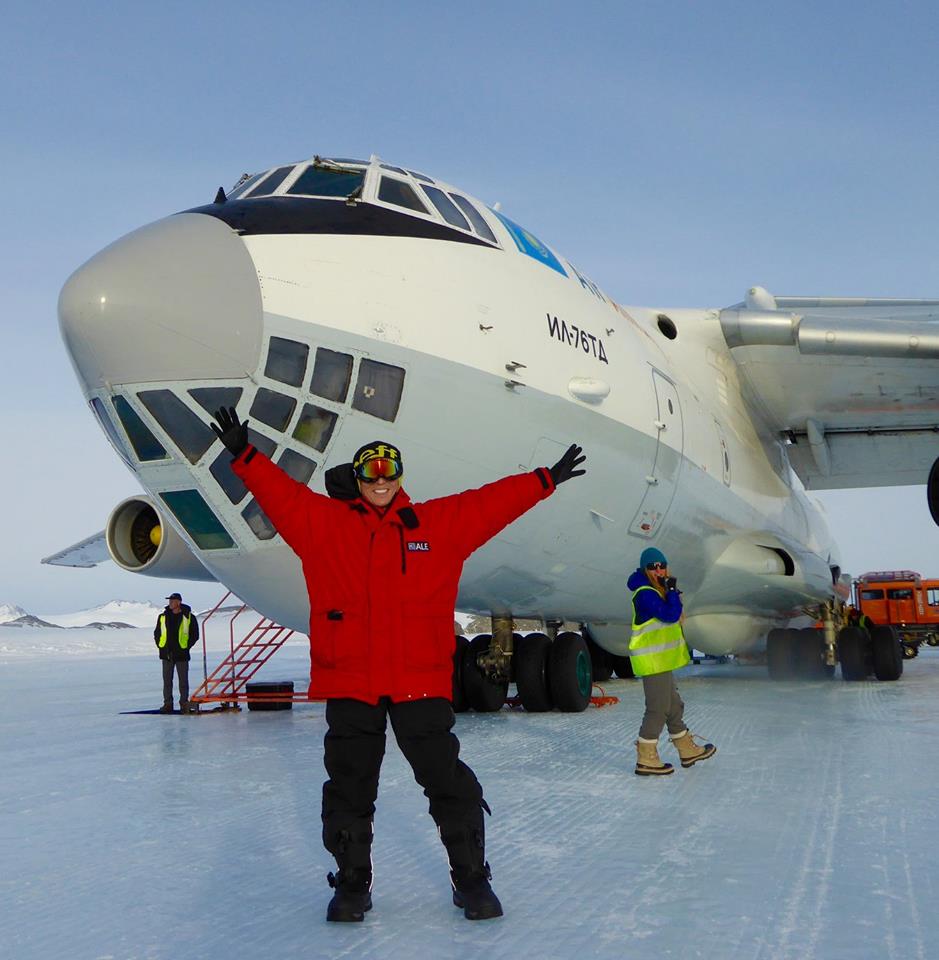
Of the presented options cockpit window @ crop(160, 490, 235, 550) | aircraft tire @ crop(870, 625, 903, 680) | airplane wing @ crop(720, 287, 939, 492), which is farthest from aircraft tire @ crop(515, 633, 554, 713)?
aircraft tire @ crop(870, 625, 903, 680)

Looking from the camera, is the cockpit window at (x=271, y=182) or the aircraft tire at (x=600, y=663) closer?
the cockpit window at (x=271, y=182)

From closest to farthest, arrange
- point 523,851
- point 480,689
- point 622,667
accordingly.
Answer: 1. point 523,851
2. point 480,689
3. point 622,667

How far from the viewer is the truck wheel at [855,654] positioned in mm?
12234

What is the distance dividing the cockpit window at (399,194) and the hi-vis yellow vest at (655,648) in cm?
269

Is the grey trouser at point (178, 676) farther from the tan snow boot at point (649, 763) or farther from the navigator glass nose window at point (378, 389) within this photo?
the tan snow boot at point (649, 763)

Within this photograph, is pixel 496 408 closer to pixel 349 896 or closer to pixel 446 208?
pixel 446 208

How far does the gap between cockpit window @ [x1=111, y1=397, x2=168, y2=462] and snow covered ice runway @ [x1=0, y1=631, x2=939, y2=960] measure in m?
1.75

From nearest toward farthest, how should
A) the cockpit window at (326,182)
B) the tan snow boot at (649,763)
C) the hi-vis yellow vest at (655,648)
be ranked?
1. the tan snow boot at (649,763)
2. the hi-vis yellow vest at (655,648)
3. the cockpit window at (326,182)

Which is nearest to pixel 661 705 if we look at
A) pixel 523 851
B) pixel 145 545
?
pixel 523 851

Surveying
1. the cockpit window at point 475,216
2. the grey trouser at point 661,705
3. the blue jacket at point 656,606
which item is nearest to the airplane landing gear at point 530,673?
the blue jacket at point 656,606

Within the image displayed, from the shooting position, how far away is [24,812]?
493 centimetres

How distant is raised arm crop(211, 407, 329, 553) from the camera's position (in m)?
3.19

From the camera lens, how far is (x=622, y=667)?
45.6 ft

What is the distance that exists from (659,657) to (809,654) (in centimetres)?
828
